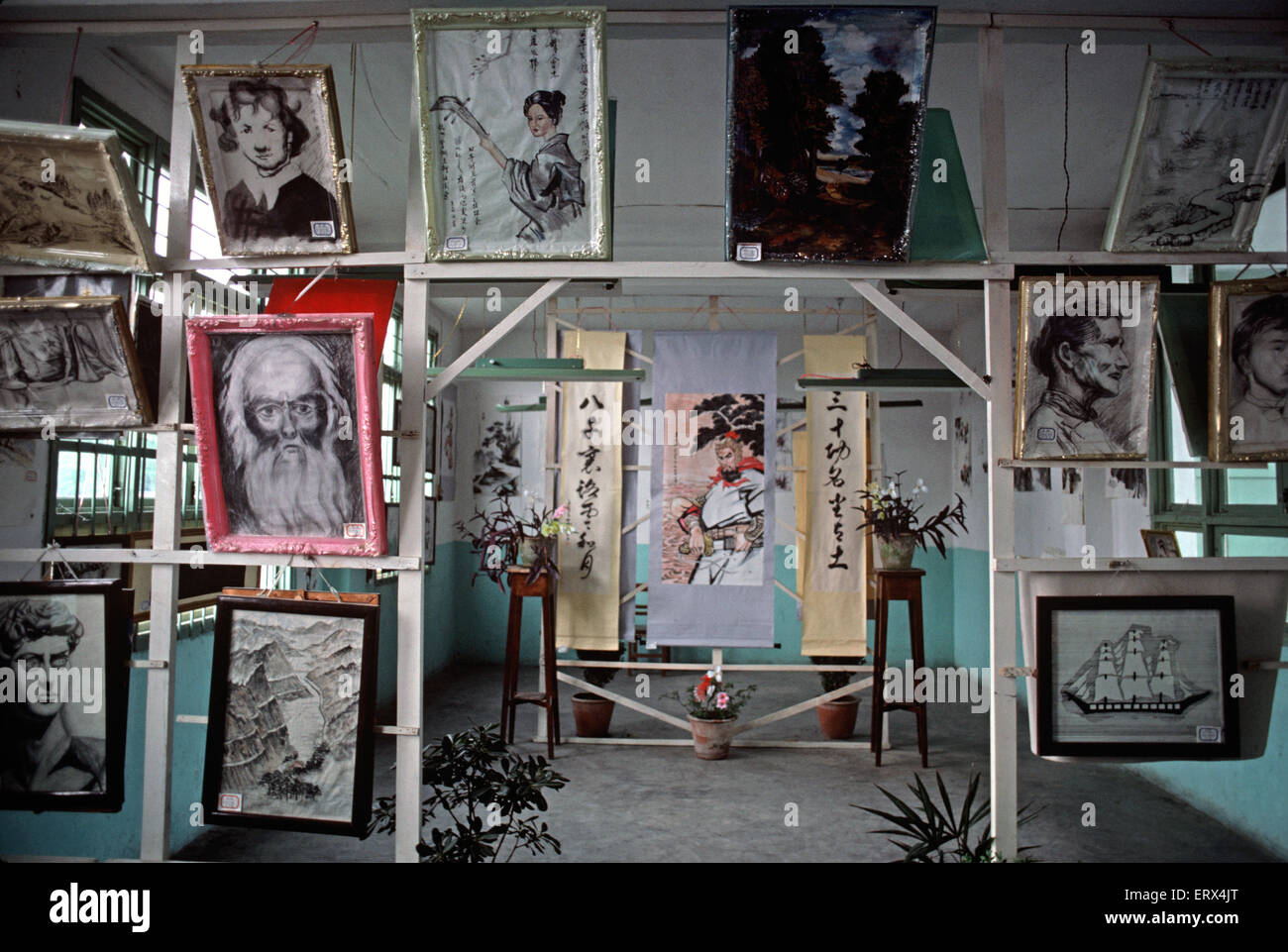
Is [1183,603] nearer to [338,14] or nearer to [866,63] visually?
[866,63]

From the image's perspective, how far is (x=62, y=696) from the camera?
2777mm

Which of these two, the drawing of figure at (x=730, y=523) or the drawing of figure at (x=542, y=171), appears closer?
the drawing of figure at (x=542, y=171)

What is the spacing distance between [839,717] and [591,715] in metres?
1.72

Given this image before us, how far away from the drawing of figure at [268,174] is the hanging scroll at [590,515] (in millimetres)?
2939

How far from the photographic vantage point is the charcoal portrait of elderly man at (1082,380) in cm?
278

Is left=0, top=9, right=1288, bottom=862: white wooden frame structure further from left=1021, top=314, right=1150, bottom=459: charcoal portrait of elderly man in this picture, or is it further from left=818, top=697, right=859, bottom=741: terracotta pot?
left=818, top=697, right=859, bottom=741: terracotta pot

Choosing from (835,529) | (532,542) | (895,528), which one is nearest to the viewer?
(895,528)

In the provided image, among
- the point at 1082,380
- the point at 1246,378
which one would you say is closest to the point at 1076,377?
the point at 1082,380

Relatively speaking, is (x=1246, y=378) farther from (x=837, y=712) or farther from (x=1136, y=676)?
(x=837, y=712)

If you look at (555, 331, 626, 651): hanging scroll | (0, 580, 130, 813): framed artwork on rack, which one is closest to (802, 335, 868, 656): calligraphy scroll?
(555, 331, 626, 651): hanging scroll

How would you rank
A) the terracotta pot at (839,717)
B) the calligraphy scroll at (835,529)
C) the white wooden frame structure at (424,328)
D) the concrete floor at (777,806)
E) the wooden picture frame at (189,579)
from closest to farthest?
the white wooden frame structure at (424,328) < the wooden picture frame at (189,579) < the concrete floor at (777,806) < the calligraphy scroll at (835,529) < the terracotta pot at (839,717)

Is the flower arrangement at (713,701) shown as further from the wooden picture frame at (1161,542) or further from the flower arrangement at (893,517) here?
the wooden picture frame at (1161,542)

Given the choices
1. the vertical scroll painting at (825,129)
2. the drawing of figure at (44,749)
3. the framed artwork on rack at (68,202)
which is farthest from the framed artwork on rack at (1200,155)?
the drawing of figure at (44,749)
